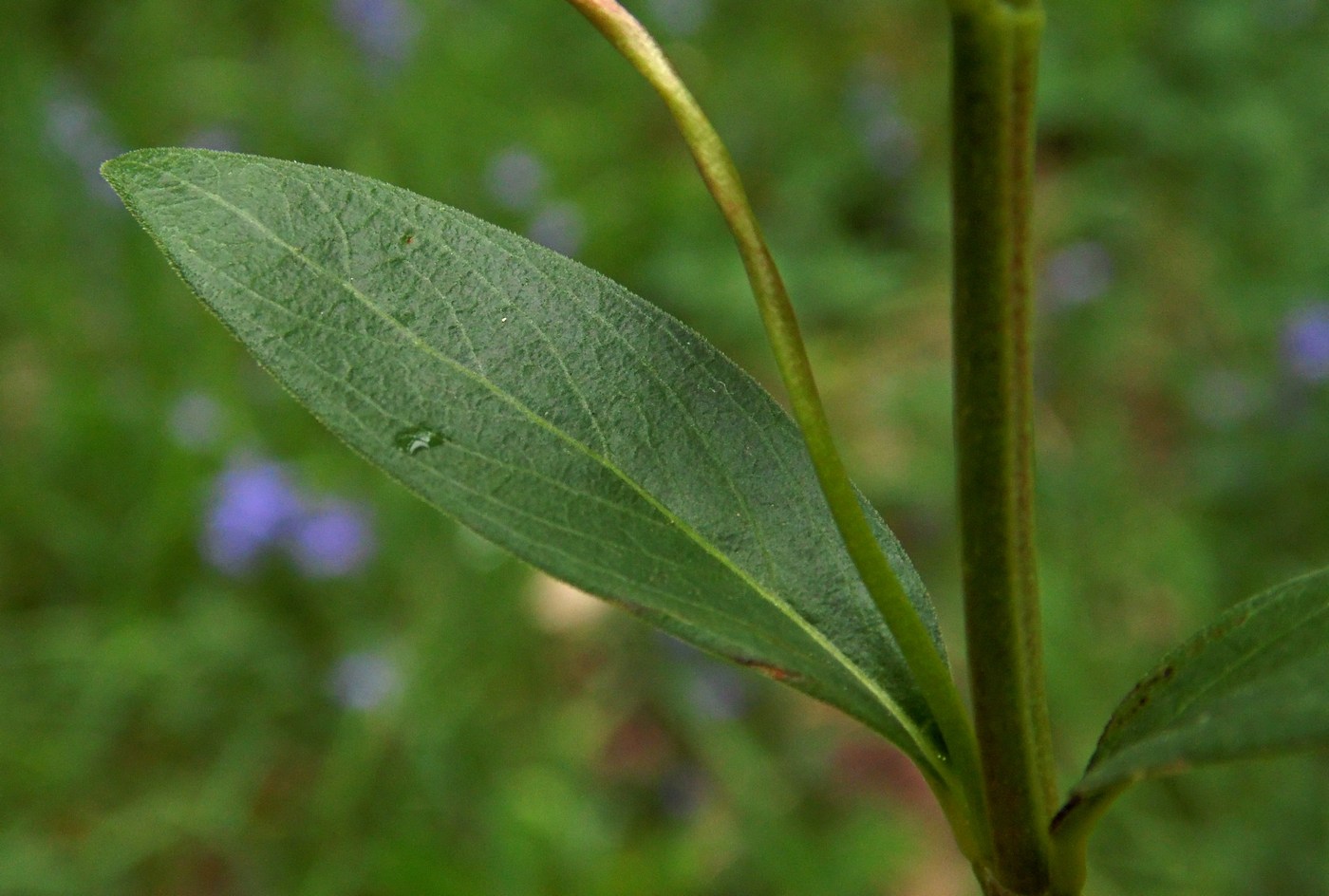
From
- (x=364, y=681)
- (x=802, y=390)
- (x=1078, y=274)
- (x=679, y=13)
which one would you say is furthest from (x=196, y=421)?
(x=802, y=390)

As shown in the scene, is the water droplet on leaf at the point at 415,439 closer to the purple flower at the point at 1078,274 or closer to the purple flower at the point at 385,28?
the purple flower at the point at 1078,274

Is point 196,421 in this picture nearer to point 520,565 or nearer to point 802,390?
point 520,565

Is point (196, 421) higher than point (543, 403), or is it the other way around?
point (543, 403)

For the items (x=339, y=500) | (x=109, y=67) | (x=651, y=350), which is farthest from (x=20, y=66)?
(x=651, y=350)

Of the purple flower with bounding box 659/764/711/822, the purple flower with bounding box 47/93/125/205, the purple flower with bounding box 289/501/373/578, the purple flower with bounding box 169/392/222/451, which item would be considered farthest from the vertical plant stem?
the purple flower with bounding box 47/93/125/205

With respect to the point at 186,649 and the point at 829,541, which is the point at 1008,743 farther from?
the point at 186,649

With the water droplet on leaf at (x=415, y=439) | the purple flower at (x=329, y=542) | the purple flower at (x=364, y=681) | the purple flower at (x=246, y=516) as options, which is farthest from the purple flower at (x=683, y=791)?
the water droplet on leaf at (x=415, y=439)
